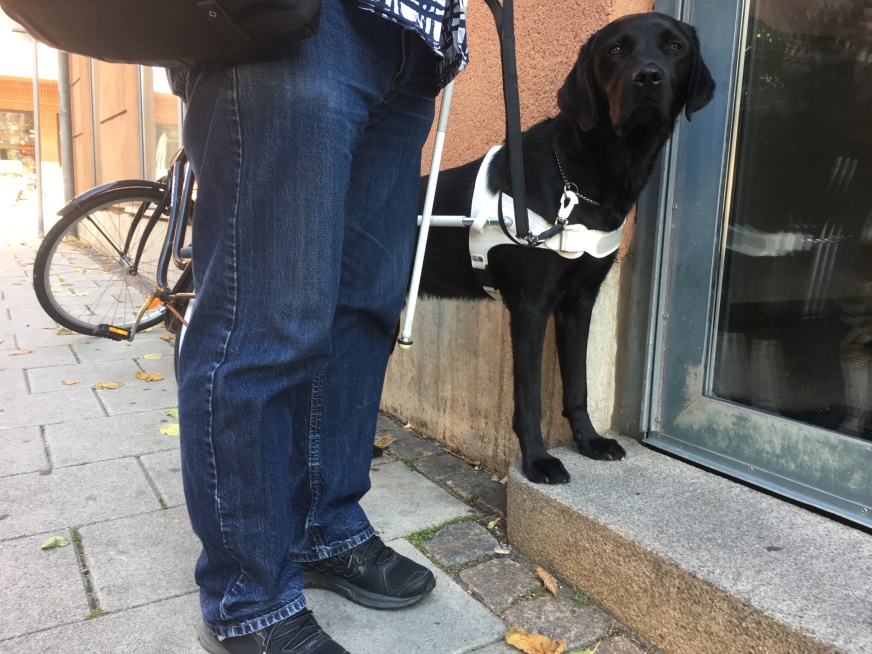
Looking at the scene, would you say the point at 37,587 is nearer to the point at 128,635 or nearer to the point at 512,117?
the point at 128,635

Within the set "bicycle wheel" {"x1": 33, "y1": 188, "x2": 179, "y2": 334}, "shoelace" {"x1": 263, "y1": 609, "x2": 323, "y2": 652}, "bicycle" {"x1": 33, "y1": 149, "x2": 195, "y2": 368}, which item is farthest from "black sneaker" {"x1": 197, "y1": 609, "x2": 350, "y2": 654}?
"bicycle wheel" {"x1": 33, "y1": 188, "x2": 179, "y2": 334}

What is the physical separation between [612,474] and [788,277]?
79 centimetres

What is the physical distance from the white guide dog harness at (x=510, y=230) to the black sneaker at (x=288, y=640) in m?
1.18

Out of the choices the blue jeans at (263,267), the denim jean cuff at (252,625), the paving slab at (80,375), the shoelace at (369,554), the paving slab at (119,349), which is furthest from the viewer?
the paving slab at (119,349)

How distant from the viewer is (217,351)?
119 cm

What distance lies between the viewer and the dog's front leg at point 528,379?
2.02 m

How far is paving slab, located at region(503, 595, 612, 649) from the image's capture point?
5.26 ft

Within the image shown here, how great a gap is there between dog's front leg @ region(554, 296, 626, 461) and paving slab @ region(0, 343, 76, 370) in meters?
3.03

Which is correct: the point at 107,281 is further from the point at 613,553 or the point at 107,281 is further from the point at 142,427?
the point at 613,553

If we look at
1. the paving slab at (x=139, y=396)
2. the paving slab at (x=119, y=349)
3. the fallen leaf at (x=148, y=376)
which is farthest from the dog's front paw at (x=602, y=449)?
the paving slab at (x=119, y=349)

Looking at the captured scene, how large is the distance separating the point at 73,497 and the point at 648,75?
7.14ft

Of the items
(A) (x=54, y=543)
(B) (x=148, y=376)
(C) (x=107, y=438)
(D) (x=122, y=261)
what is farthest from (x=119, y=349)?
(A) (x=54, y=543)

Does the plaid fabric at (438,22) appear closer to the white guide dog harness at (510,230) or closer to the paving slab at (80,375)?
the white guide dog harness at (510,230)

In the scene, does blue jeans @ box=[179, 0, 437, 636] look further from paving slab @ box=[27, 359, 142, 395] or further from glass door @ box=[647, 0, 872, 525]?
paving slab @ box=[27, 359, 142, 395]
